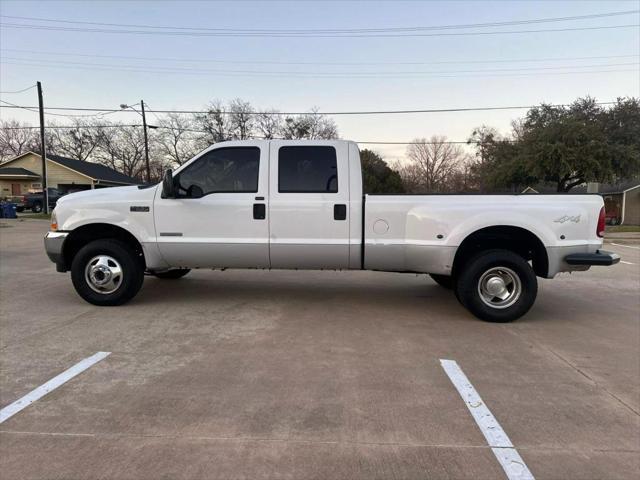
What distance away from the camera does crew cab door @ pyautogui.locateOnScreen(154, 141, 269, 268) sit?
5.84 m

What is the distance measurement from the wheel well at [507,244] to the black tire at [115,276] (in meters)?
4.17

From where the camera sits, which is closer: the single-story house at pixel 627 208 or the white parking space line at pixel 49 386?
the white parking space line at pixel 49 386

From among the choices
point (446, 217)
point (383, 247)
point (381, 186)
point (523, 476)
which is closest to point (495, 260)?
point (446, 217)

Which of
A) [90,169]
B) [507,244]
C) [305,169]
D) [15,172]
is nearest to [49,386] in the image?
[305,169]

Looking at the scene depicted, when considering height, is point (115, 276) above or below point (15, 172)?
below

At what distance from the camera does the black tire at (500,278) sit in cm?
551

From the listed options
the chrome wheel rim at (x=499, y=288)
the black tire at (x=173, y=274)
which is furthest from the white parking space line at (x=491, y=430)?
the black tire at (x=173, y=274)

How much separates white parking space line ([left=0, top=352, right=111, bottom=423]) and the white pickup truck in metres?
1.90

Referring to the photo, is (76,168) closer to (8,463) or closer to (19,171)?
(19,171)

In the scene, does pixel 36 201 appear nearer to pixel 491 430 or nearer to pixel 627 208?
pixel 491 430

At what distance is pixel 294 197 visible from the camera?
579 centimetres

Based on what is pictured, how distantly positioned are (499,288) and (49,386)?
485 cm

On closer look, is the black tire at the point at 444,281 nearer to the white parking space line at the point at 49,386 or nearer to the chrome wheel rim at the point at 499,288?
the chrome wheel rim at the point at 499,288

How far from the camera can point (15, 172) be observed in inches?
1667
